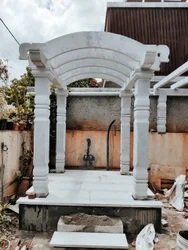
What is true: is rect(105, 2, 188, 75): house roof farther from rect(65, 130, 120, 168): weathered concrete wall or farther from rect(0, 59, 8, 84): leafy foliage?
rect(0, 59, 8, 84): leafy foliage

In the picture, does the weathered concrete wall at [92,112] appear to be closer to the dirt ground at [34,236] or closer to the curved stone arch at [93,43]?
the dirt ground at [34,236]

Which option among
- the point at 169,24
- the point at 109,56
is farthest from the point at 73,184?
the point at 169,24

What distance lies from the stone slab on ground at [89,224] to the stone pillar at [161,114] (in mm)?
3747

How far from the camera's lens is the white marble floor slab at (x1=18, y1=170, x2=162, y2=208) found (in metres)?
3.94

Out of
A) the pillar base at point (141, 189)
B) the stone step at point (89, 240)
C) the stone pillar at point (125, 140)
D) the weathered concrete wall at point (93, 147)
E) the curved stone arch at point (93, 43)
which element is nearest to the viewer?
the stone step at point (89, 240)

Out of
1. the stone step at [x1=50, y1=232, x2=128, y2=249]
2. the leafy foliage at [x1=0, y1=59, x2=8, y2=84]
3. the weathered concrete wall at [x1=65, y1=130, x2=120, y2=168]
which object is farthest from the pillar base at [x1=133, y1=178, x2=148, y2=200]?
the leafy foliage at [x1=0, y1=59, x2=8, y2=84]

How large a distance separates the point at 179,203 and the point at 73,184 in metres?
2.08

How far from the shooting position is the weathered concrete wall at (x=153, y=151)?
6746mm

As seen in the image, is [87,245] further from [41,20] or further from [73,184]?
[41,20]

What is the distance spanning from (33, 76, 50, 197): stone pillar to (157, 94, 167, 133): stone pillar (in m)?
3.78

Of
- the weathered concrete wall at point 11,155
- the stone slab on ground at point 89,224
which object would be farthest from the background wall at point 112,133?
the stone slab on ground at point 89,224

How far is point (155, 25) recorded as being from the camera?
804 cm

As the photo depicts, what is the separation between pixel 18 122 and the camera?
20.1ft

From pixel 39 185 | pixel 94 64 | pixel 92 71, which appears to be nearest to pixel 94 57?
pixel 94 64
